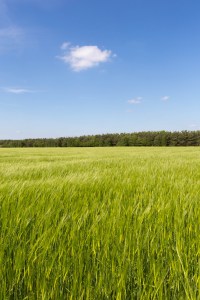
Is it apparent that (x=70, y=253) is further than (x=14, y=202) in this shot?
No

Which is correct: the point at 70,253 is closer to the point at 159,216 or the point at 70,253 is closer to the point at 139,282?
the point at 139,282

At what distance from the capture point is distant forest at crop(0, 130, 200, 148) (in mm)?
59875

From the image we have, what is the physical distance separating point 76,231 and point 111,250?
10.1 inches

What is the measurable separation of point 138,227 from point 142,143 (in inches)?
2394

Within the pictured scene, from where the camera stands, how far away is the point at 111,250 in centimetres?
129

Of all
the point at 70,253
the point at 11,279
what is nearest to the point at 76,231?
the point at 70,253

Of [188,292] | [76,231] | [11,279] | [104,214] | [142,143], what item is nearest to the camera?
[188,292]

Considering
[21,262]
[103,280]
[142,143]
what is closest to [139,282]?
[103,280]

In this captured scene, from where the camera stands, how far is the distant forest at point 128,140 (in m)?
59.9

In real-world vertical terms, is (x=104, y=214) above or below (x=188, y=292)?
above

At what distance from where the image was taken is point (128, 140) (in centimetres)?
6275

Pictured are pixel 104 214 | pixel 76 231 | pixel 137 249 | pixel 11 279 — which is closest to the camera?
pixel 11 279

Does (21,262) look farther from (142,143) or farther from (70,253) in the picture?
(142,143)

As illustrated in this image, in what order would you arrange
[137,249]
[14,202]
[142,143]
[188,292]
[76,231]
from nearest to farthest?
[188,292], [137,249], [76,231], [14,202], [142,143]
